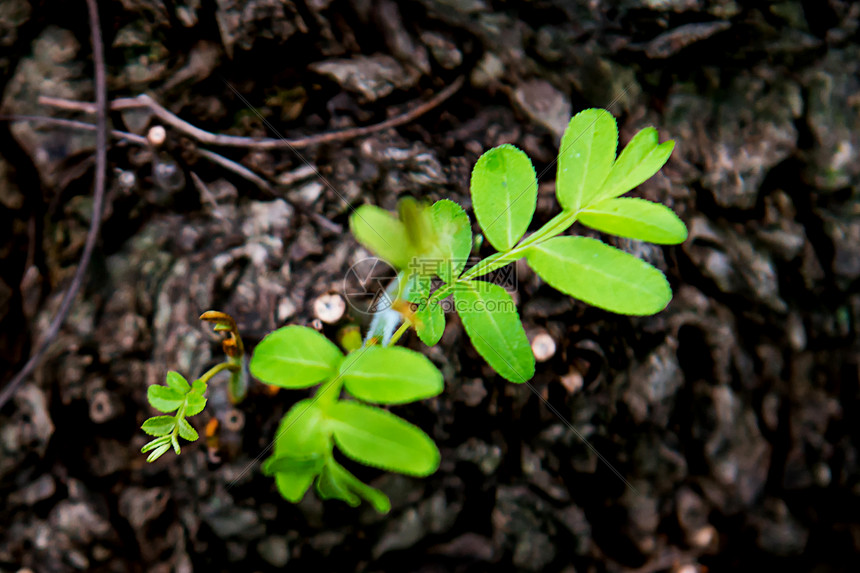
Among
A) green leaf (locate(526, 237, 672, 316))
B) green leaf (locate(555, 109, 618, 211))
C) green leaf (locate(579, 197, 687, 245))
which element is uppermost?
green leaf (locate(555, 109, 618, 211))

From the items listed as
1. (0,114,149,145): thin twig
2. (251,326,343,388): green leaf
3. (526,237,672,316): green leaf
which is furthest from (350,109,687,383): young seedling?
(0,114,149,145): thin twig

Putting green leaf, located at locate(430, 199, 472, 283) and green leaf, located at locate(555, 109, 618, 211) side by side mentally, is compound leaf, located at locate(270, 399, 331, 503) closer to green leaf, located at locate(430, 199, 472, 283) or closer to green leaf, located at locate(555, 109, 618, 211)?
green leaf, located at locate(430, 199, 472, 283)

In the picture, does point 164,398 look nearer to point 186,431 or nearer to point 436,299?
point 186,431

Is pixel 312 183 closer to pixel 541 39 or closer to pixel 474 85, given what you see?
pixel 474 85

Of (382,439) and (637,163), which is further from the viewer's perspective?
(637,163)

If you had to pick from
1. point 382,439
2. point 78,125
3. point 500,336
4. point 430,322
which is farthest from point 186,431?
point 78,125

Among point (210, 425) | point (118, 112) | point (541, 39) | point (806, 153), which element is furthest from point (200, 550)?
point (806, 153)
